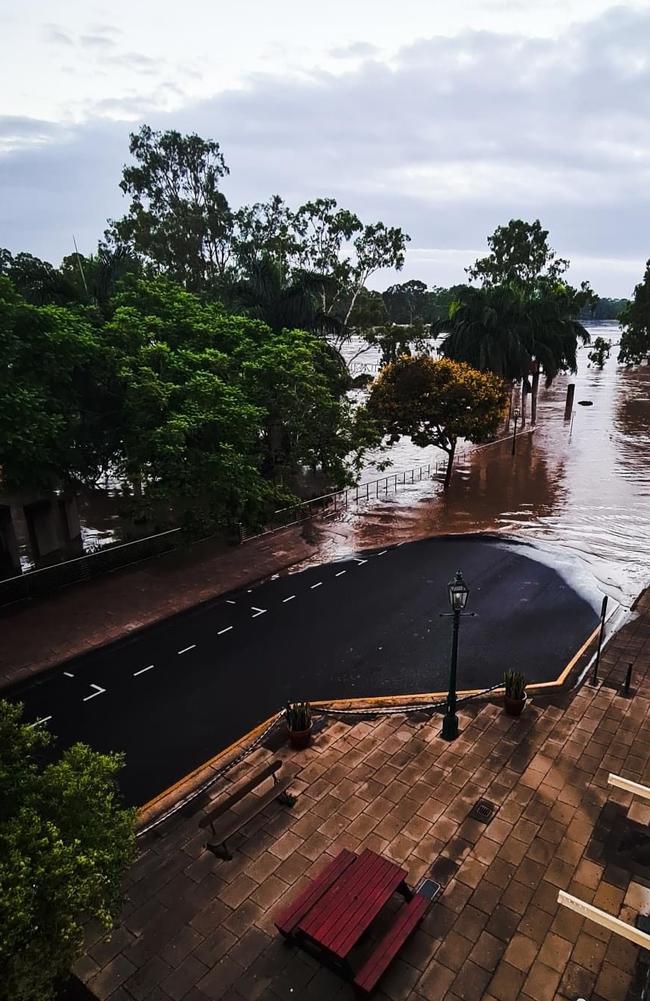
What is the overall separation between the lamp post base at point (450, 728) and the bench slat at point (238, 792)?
3184 mm

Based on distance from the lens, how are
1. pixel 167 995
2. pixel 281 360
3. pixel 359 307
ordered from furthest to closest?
pixel 359 307 → pixel 281 360 → pixel 167 995

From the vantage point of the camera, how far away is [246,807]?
8.91 m

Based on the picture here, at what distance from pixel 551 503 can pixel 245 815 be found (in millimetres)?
23395

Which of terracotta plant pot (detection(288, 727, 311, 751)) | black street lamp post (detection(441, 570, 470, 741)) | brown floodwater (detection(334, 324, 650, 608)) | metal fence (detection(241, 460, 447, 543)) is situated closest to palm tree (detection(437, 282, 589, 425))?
brown floodwater (detection(334, 324, 650, 608))

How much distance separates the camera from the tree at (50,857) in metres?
4.48

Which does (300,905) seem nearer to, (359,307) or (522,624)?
(522,624)

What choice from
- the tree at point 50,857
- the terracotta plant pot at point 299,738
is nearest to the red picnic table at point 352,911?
the tree at point 50,857

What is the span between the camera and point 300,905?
6.91m

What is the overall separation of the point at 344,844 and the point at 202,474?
35.5 feet

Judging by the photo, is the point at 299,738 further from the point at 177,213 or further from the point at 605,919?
the point at 177,213

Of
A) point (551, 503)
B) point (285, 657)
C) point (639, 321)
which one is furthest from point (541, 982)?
point (639, 321)

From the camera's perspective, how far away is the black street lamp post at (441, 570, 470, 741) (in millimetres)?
9461

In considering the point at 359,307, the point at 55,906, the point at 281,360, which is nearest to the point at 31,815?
the point at 55,906

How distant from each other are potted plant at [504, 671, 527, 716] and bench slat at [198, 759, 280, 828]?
4712mm
